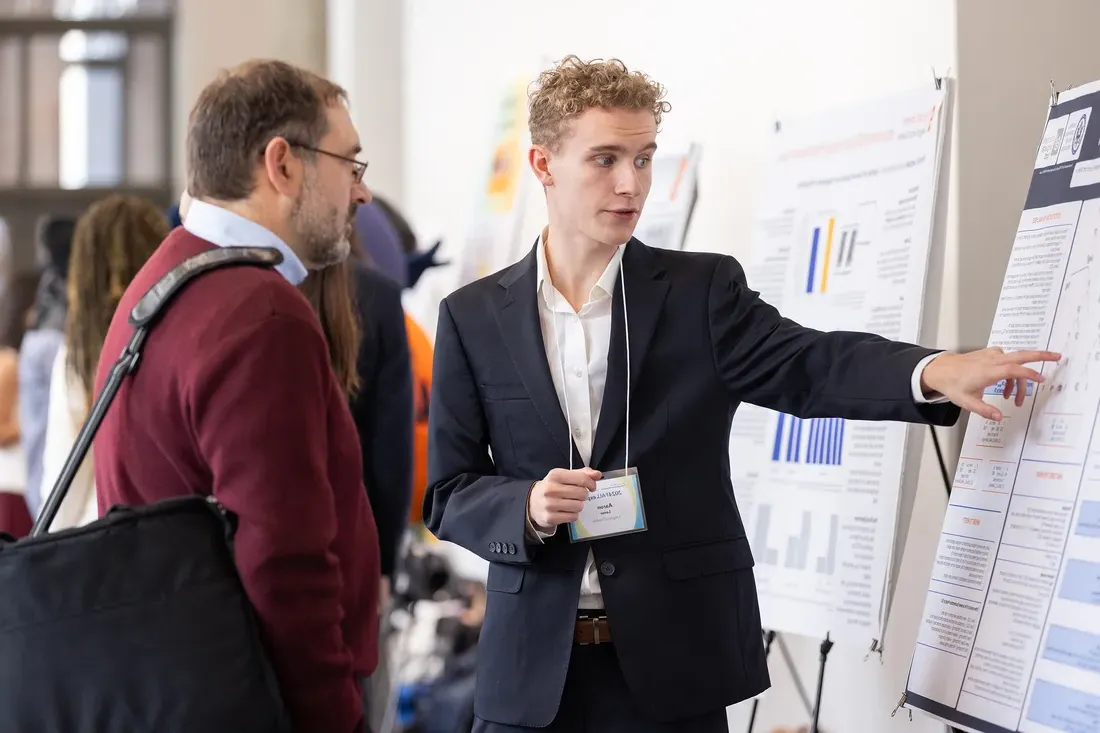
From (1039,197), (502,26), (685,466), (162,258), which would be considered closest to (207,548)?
(162,258)

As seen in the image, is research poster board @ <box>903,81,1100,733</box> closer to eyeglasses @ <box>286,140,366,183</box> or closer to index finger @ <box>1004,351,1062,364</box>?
index finger @ <box>1004,351,1062,364</box>

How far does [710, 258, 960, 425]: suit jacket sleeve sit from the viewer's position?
1716 millimetres

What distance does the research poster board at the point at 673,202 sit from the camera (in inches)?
129

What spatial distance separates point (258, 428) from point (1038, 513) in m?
1.12

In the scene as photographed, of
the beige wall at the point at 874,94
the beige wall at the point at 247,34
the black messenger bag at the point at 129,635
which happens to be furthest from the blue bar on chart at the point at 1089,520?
the beige wall at the point at 247,34

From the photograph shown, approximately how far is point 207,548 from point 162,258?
18.8 inches

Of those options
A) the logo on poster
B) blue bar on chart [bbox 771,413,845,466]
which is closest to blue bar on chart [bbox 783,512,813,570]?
blue bar on chart [bbox 771,413,845,466]

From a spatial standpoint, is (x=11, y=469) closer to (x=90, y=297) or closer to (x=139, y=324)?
(x=90, y=297)

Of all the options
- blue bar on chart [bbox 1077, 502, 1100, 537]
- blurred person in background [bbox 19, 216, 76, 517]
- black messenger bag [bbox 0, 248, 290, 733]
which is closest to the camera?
black messenger bag [bbox 0, 248, 290, 733]

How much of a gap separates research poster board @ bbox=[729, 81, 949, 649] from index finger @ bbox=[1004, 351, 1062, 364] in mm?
801

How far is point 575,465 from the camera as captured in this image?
1873 millimetres

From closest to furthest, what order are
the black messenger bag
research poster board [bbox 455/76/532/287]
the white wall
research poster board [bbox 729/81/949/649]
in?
the black messenger bag, research poster board [bbox 729/81/949/649], the white wall, research poster board [bbox 455/76/532/287]

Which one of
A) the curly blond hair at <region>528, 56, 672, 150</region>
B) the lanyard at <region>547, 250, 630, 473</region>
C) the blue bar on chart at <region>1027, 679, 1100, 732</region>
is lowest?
the blue bar on chart at <region>1027, 679, 1100, 732</region>

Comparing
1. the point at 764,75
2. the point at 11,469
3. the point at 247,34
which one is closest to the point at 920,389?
the point at 764,75
